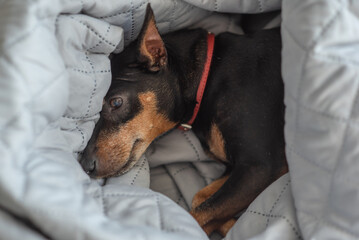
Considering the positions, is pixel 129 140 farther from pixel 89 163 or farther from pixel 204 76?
pixel 204 76

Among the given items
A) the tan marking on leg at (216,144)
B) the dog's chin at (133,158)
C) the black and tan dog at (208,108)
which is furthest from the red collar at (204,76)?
the dog's chin at (133,158)

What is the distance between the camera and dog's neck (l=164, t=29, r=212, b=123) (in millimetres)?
1907

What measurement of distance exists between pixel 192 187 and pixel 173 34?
29.1 inches

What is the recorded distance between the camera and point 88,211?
1171 millimetres

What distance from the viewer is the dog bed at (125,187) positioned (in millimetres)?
1135

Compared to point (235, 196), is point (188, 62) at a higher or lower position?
higher

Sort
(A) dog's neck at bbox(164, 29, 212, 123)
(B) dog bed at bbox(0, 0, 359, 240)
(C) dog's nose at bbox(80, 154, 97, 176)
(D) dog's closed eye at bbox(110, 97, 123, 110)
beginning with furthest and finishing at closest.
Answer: (A) dog's neck at bbox(164, 29, 212, 123)
(D) dog's closed eye at bbox(110, 97, 123, 110)
(C) dog's nose at bbox(80, 154, 97, 176)
(B) dog bed at bbox(0, 0, 359, 240)

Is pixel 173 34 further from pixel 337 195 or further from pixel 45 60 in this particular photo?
pixel 337 195

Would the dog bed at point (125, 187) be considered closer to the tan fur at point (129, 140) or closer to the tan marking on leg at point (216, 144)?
the tan fur at point (129, 140)

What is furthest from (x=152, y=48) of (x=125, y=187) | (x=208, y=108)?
(x=125, y=187)

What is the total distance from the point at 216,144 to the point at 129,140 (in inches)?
15.3

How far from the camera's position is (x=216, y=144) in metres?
1.88

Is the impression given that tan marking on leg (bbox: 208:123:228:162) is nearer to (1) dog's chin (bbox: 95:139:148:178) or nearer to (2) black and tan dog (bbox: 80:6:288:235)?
(2) black and tan dog (bbox: 80:6:288:235)

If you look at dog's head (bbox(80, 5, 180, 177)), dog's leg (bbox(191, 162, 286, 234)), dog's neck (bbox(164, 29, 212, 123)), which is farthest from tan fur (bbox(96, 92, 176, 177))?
dog's leg (bbox(191, 162, 286, 234))
